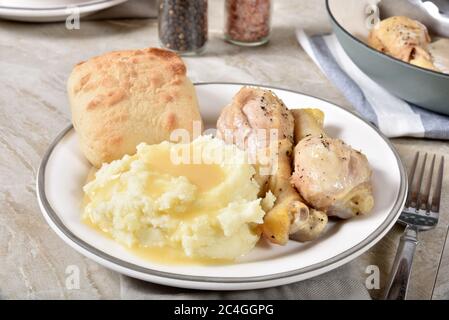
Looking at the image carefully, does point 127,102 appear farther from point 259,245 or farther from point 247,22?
point 247,22

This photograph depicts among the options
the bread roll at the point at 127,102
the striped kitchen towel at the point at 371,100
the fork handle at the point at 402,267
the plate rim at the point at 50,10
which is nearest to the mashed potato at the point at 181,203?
the bread roll at the point at 127,102

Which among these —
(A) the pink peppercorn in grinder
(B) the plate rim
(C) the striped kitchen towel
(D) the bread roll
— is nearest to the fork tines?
(C) the striped kitchen towel

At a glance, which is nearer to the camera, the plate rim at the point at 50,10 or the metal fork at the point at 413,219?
the metal fork at the point at 413,219

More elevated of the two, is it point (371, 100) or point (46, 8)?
point (46, 8)

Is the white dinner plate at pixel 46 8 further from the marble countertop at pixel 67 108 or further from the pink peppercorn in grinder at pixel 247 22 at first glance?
the pink peppercorn in grinder at pixel 247 22

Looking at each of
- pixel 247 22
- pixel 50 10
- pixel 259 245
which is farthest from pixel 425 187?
pixel 50 10

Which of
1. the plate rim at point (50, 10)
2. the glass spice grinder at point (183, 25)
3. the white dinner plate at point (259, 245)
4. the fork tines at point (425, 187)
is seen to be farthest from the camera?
the plate rim at point (50, 10)

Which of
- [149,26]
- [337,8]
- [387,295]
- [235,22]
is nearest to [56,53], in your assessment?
[149,26]
